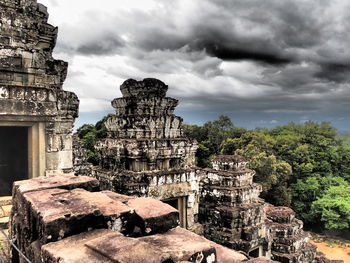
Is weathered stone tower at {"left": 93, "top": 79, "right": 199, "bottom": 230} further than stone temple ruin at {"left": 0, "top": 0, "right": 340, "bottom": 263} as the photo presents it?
Yes

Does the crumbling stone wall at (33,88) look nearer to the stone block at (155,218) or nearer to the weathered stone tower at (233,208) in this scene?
the stone block at (155,218)

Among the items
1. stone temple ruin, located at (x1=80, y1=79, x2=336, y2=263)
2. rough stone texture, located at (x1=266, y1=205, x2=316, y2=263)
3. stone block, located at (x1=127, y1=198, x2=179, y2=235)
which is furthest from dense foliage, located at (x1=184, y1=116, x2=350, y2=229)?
stone block, located at (x1=127, y1=198, x2=179, y2=235)

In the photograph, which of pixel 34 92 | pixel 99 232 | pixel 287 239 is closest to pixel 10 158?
pixel 34 92

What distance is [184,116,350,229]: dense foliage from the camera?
25330 millimetres

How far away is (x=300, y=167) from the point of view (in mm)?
30891

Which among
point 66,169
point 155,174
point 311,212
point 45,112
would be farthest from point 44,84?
point 311,212

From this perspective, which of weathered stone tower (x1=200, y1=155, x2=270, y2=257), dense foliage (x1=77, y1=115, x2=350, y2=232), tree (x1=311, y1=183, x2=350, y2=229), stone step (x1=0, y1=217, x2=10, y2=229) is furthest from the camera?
dense foliage (x1=77, y1=115, x2=350, y2=232)

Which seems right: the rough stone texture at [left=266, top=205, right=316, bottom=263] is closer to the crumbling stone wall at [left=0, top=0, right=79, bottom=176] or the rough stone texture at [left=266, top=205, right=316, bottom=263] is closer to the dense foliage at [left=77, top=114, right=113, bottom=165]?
the crumbling stone wall at [left=0, top=0, right=79, bottom=176]

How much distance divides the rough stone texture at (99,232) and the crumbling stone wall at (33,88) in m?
2.56

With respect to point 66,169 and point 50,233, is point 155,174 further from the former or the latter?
point 50,233

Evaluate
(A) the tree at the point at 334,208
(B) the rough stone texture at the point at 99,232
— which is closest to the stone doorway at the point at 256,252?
(B) the rough stone texture at the point at 99,232

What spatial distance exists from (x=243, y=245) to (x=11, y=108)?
6.83 m

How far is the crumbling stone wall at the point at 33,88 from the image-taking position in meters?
5.61

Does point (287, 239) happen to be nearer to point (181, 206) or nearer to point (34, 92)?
point (181, 206)
